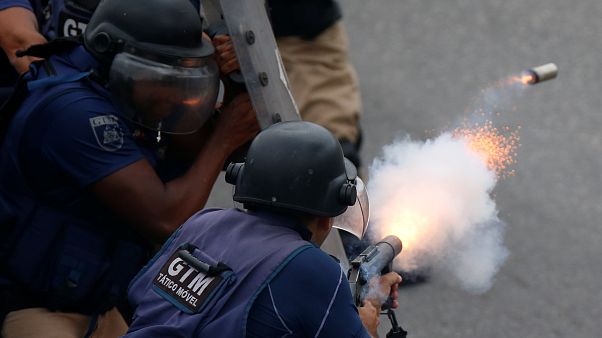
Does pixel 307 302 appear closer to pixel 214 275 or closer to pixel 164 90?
pixel 214 275

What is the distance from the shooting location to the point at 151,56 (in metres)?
3.53

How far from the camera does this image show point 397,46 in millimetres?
7957

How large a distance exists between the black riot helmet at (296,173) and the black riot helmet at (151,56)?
727 mm

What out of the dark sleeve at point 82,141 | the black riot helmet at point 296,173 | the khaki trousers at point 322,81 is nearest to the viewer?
the black riot helmet at point 296,173

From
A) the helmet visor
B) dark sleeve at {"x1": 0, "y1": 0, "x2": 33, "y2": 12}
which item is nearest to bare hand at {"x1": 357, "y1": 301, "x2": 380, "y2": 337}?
the helmet visor

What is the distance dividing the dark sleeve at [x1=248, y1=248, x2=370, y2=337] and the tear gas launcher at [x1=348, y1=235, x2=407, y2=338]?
0.41m

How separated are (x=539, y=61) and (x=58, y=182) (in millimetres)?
4679

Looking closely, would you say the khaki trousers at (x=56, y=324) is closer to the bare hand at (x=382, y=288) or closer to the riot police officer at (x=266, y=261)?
the riot police officer at (x=266, y=261)

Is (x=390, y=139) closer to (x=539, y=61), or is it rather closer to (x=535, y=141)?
(x=535, y=141)

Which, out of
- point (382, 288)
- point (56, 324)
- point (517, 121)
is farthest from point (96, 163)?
point (517, 121)

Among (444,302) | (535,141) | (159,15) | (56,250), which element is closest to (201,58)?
(159,15)

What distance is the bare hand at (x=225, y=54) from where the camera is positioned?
377cm

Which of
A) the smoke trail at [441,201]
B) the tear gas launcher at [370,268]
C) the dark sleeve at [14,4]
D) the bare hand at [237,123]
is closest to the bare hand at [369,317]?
the tear gas launcher at [370,268]

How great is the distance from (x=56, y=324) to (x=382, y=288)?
3.36 feet
